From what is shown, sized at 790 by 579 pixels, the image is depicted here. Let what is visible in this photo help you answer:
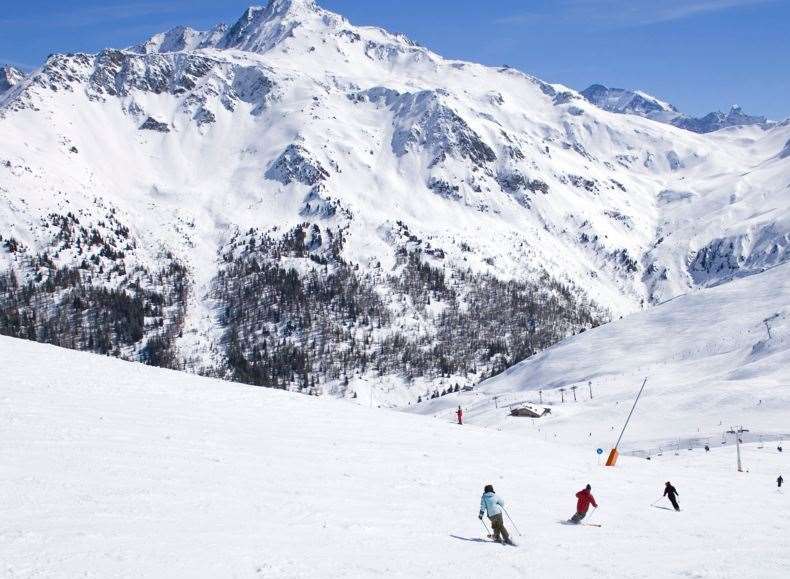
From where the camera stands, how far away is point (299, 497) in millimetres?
23109

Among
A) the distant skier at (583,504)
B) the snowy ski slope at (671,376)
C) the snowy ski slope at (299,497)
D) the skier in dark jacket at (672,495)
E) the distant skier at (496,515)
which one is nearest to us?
the snowy ski slope at (299,497)

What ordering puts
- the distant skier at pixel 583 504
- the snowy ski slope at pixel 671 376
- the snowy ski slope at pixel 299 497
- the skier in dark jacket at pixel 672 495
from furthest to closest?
the snowy ski slope at pixel 671 376
the skier in dark jacket at pixel 672 495
the distant skier at pixel 583 504
the snowy ski slope at pixel 299 497

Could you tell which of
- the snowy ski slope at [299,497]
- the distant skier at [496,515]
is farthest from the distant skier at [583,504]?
the distant skier at [496,515]

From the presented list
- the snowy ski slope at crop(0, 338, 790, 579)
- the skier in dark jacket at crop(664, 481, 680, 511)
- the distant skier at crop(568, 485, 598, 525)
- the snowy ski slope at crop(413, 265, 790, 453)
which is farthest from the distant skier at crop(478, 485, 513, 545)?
the snowy ski slope at crop(413, 265, 790, 453)

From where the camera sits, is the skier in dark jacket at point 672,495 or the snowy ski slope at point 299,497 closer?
the snowy ski slope at point 299,497

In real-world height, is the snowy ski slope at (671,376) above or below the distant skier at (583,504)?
above

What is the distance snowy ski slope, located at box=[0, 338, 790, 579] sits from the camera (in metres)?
17.0

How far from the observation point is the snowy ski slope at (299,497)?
55.9 ft

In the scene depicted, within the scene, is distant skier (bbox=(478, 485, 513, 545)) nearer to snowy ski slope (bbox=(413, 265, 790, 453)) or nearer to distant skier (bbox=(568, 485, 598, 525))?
distant skier (bbox=(568, 485, 598, 525))

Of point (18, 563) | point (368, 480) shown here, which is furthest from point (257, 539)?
point (368, 480)

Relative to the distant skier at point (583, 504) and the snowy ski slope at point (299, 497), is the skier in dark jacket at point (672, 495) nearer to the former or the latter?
the snowy ski slope at point (299, 497)

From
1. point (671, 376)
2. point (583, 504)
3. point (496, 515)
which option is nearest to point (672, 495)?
point (583, 504)

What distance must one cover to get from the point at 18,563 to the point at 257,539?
5.54 metres

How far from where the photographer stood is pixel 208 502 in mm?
21016
